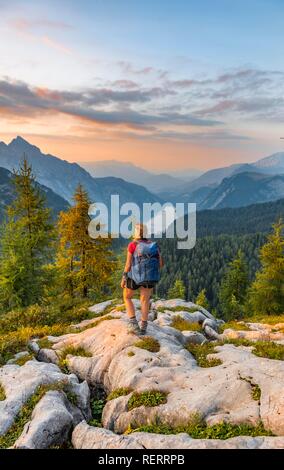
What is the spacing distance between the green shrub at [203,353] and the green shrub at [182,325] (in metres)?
3.15

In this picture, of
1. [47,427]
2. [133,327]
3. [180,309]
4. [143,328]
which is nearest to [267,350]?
[143,328]

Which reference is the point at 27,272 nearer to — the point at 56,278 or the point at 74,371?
the point at 56,278

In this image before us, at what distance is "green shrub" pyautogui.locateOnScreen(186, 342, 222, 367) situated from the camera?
12398 mm

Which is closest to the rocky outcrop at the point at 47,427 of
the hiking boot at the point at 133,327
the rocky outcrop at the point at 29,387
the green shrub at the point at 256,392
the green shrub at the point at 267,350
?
the rocky outcrop at the point at 29,387

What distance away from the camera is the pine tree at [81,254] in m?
34.0

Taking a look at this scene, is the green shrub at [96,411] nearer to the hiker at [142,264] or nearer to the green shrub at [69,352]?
the green shrub at [69,352]

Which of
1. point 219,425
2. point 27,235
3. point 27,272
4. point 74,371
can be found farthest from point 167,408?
point 27,235

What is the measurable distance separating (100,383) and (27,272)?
680 inches

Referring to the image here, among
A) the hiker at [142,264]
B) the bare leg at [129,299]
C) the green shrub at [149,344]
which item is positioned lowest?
the green shrub at [149,344]

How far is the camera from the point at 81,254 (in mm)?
35125

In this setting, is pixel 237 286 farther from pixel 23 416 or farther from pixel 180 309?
pixel 23 416

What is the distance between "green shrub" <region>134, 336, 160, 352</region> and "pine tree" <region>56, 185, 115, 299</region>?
826 inches

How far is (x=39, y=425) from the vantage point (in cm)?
877

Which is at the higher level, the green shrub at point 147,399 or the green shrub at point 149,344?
the green shrub at point 149,344
